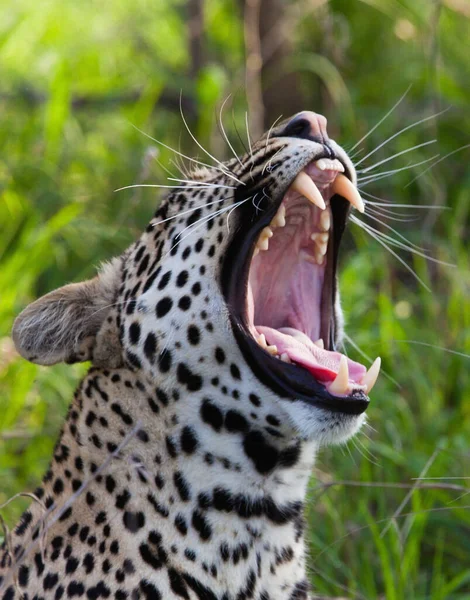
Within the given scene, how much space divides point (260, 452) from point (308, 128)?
0.86 metres

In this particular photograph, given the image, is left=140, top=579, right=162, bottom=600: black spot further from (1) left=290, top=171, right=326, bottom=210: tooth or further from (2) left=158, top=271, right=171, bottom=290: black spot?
(1) left=290, top=171, right=326, bottom=210: tooth

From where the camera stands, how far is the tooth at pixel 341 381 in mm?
2799

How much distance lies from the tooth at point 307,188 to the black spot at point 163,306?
0.44 meters

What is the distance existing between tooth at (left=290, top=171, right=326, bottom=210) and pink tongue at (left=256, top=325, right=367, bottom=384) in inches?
14.9

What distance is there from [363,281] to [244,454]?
2784 mm

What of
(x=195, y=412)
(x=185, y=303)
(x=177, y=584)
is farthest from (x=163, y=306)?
(x=177, y=584)

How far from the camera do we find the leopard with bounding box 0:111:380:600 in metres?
2.84

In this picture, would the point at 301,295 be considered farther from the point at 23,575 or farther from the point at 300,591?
the point at 23,575

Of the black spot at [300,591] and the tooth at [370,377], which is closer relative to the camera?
the tooth at [370,377]

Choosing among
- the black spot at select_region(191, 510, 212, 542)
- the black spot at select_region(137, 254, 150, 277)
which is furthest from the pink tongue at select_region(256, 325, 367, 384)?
the black spot at select_region(191, 510, 212, 542)

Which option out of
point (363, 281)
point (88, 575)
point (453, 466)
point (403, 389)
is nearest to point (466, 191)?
point (363, 281)

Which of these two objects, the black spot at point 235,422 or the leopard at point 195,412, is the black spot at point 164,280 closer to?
the leopard at point 195,412

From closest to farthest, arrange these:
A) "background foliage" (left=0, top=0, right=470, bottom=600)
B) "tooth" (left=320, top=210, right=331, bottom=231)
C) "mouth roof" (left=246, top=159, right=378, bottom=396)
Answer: "mouth roof" (left=246, top=159, right=378, bottom=396) < "tooth" (left=320, top=210, right=331, bottom=231) < "background foliage" (left=0, top=0, right=470, bottom=600)

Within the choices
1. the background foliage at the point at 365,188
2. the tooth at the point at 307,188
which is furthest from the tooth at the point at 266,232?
the background foliage at the point at 365,188
